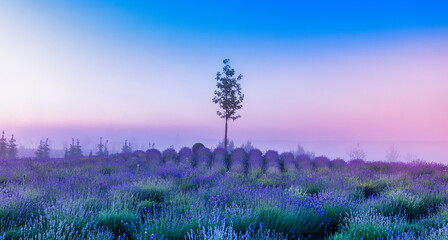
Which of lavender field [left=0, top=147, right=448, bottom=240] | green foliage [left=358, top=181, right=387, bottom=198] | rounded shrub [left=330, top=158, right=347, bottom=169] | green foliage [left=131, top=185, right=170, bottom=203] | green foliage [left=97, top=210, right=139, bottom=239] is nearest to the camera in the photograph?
lavender field [left=0, top=147, right=448, bottom=240]

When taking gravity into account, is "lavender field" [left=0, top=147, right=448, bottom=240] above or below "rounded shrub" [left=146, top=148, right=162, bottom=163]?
above

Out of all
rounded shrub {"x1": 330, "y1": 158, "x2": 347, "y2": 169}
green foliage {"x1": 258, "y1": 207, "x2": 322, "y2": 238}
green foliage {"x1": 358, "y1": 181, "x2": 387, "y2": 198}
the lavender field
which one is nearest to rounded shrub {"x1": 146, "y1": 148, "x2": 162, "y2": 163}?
the lavender field

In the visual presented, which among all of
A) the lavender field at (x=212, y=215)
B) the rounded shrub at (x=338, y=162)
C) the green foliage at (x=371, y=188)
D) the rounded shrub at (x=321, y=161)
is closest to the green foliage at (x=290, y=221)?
the lavender field at (x=212, y=215)

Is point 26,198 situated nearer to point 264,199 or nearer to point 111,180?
point 111,180

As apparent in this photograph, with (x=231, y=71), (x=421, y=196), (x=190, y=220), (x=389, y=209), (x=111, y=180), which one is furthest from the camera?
(x=231, y=71)

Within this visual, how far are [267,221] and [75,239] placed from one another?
2.31 m

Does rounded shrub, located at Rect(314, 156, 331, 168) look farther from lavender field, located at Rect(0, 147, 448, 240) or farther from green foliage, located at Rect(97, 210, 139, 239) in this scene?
green foliage, located at Rect(97, 210, 139, 239)

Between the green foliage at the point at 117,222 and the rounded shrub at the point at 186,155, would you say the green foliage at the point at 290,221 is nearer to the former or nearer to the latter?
the green foliage at the point at 117,222

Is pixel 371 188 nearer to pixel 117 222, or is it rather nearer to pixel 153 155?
pixel 117 222

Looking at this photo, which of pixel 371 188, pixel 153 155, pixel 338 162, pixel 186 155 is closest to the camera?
pixel 371 188

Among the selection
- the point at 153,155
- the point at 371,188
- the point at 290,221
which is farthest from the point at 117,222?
the point at 153,155

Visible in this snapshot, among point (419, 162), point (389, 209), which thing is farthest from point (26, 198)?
point (419, 162)

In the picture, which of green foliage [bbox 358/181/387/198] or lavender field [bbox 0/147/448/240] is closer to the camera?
lavender field [bbox 0/147/448/240]

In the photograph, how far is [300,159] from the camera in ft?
52.7
